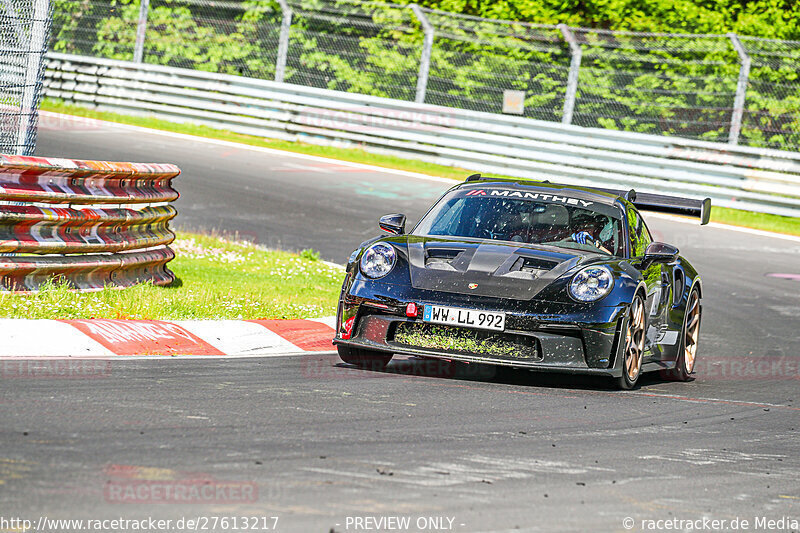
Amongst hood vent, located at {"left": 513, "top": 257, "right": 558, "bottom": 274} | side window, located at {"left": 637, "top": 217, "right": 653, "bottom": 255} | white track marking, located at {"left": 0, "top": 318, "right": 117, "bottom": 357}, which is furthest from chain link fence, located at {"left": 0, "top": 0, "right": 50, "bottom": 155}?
side window, located at {"left": 637, "top": 217, "right": 653, "bottom": 255}

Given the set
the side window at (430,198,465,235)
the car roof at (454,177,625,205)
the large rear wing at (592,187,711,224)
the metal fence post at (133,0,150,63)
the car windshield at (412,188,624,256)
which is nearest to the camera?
the car windshield at (412,188,624,256)

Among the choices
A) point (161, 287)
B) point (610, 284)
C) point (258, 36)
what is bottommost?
point (161, 287)

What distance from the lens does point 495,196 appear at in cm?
852

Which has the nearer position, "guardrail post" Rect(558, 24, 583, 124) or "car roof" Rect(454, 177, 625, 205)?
"car roof" Rect(454, 177, 625, 205)

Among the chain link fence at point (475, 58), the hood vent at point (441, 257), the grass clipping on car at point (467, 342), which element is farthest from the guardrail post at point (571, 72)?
the grass clipping on car at point (467, 342)

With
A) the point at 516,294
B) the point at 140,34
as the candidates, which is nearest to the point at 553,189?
the point at 516,294

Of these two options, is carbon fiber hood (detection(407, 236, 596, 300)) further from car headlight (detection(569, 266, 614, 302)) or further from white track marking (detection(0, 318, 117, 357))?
white track marking (detection(0, 318, 117, 357))

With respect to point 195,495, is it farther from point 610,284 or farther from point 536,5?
point 536,5

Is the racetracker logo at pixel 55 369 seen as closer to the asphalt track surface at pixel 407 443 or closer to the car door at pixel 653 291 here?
the asphalt track surface at pixel 407 443

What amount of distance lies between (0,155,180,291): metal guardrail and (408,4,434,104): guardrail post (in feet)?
40.0

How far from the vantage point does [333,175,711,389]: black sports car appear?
277 inches

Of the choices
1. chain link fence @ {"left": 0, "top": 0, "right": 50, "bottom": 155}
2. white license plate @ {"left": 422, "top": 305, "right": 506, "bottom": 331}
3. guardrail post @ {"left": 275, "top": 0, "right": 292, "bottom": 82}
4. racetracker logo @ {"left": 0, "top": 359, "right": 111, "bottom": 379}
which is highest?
guardrail post @ {"left": 275, "top": 0, "right": 292, "bottom": 82}

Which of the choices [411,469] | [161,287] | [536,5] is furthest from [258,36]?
[411,469]

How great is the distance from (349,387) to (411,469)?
189 cm
